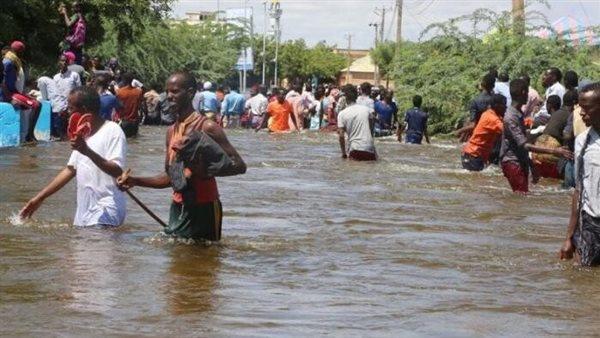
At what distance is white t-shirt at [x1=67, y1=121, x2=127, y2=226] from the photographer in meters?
9.16

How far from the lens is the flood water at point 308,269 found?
6820mm

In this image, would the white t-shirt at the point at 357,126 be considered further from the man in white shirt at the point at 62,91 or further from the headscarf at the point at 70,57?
the headscarf at the point at 70,57

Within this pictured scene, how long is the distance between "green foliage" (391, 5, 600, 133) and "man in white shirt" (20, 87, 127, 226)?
19.6m

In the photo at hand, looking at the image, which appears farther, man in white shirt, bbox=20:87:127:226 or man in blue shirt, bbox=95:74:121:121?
man in blue shirt, bbox=95:74:121:121

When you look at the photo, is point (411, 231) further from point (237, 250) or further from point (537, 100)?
point (537, 100)

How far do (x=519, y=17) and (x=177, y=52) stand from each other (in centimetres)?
3962

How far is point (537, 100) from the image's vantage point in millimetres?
21734

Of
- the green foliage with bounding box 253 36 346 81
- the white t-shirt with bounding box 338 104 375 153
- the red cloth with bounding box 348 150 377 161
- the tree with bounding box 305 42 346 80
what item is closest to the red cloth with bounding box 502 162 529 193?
the white t-shirt with bounding box 338 104 375 153

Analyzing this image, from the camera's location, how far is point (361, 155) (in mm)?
19797

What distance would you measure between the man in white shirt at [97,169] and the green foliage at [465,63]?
1963 cm

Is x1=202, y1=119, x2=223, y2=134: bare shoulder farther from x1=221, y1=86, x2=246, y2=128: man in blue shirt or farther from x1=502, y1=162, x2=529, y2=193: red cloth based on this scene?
x1=221, y1=86, x2=246, y2=128: man in blue shirt

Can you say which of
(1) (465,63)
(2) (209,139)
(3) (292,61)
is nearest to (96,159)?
(2) (209,139)

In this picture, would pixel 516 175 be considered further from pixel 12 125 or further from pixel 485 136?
pixel 12 125

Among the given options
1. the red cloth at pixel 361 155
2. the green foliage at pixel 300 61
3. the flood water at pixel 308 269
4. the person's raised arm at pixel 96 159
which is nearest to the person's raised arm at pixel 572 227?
the flood water at pixel 308 269
